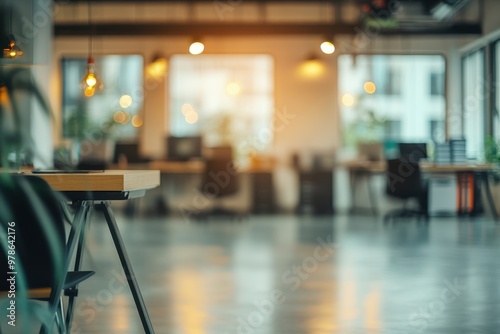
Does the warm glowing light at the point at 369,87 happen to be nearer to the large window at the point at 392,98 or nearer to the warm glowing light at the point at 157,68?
the large window at the point at 392,98

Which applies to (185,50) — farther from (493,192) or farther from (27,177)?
(27,177)

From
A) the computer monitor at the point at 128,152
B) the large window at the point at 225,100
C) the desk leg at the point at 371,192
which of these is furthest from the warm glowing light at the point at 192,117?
the desk leg at the point at 371,192

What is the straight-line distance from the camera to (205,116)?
512 inches

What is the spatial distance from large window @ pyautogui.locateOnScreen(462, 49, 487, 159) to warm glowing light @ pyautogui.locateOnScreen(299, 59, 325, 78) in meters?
2.76

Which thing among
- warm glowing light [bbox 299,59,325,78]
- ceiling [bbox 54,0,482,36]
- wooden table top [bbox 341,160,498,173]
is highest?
ceiling [bbox 54,0,482,36]

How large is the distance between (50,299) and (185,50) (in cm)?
1099

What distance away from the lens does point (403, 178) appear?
9945 mm

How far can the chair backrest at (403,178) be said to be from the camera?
32.3 ft

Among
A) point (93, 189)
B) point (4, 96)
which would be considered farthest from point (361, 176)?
point (4, 96)

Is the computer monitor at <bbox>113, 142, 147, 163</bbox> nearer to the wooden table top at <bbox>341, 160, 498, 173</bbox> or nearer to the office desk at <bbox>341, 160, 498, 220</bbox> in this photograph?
the office desk at <bbox>341, 160, 498, 220</bbox>

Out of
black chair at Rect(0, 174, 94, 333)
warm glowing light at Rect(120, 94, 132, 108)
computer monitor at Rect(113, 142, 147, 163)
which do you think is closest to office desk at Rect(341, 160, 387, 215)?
computer monitor at Rect(113, 142, 147, 163)

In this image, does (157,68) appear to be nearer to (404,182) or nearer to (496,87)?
(404,182)

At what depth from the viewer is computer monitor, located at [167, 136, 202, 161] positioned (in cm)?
1154

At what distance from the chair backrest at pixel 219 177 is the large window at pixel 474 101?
15.1ft
